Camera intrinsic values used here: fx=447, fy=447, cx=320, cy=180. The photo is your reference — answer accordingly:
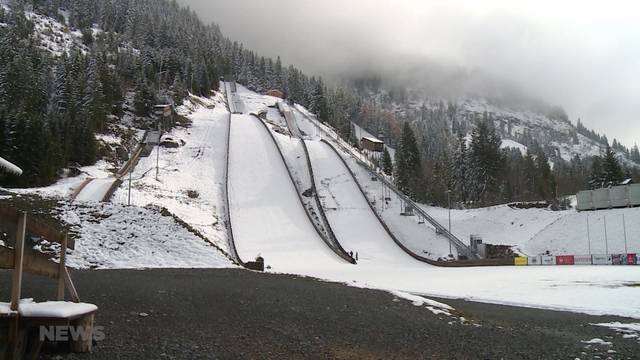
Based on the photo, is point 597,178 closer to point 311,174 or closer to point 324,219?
point 311,174

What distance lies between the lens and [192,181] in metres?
46.2

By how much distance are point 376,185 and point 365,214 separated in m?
9.96

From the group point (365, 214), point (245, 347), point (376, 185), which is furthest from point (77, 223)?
point (376, 185)

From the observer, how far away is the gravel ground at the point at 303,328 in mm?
6055

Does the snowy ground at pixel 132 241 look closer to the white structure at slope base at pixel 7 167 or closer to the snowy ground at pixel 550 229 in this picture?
the white structure at slope base at pixel 7 167

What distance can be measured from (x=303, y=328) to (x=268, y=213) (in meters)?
36.3

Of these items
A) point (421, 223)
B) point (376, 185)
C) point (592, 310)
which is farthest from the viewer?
point (376, 185)

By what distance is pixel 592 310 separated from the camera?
12.4 meters

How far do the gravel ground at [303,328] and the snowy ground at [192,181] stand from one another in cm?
2215

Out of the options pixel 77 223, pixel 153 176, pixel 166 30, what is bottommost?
pixel 77 223

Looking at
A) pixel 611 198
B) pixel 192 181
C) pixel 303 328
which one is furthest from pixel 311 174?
pixel 303 328

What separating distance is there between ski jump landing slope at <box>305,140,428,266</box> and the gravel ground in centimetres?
2743

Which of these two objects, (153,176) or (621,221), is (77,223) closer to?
(153,176)

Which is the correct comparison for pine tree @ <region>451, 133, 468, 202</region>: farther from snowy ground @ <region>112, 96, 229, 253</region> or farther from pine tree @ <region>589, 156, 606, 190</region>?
snowy ground @ <region>112, 96, 229, 253</region>
